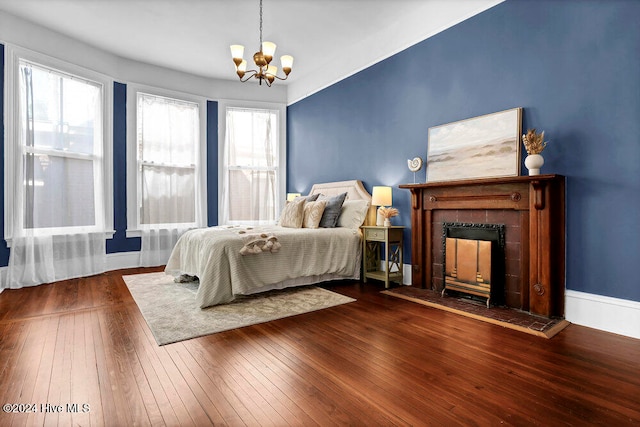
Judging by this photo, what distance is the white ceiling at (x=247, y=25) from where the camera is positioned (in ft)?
12.1

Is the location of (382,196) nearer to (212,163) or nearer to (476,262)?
(476,262)

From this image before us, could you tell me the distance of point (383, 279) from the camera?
3910 millimetres

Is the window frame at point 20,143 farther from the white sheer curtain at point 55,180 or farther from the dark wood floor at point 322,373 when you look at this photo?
the dark wood floor at point 322,373

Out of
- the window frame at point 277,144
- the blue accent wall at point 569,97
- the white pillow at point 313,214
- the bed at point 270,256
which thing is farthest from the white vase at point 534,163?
the window frame at point 277,144

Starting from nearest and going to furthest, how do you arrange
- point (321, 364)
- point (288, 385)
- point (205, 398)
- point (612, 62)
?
1. point (205, 398)
2. point (288, 385)
3. point (321, 364)
4. point (612, 62)

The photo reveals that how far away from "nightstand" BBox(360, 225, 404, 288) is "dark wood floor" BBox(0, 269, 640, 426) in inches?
43.8

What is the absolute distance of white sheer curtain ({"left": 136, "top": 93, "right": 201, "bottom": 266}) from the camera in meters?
5.26

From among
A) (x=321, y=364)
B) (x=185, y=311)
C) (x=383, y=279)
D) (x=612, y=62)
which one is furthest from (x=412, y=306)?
(x=612, y=62)

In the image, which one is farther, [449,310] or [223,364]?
[449,310]

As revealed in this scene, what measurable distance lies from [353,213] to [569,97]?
249 centimetres

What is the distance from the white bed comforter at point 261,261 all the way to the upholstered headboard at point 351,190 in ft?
1.30

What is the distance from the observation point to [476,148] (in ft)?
10.9

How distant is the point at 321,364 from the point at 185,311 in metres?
1.54

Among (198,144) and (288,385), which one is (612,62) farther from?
(198,144)
